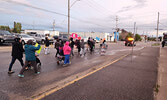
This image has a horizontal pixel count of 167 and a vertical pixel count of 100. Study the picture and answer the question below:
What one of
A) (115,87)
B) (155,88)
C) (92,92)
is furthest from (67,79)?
(155,88)

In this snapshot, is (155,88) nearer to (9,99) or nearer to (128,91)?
(128,91)

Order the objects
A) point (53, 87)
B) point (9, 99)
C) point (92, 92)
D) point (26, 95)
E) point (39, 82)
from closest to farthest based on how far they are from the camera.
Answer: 1. point (9, 99)
2. point (26, 95)
3. point (92, 92)
4. point (53, 87)
5. point (39, 82)

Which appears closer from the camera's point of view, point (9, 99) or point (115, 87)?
point (9, 99)

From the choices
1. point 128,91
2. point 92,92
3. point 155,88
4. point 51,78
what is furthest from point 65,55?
point 155,88

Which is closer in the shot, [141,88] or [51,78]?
[141,88]

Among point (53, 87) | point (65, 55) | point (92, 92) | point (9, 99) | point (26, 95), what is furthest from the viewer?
point (65, 55)

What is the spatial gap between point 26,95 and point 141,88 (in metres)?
4.04

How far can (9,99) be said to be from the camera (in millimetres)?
3344

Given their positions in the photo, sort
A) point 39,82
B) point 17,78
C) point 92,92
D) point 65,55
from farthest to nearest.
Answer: point 65,55
point 17,78
point 39,82
point 92,92

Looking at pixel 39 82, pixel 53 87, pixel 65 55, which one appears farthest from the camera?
pixel 65 55

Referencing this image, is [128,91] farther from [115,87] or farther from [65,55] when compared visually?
[65,55]

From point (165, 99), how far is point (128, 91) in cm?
108

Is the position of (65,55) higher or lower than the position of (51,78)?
higher

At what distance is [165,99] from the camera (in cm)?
361
